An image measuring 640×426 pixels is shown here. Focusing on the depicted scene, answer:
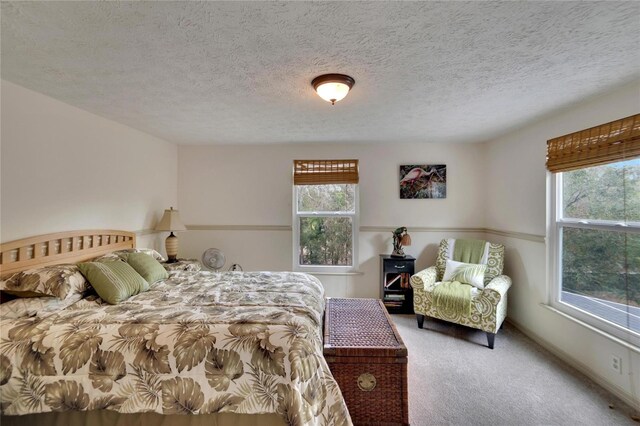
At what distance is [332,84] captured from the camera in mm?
1881

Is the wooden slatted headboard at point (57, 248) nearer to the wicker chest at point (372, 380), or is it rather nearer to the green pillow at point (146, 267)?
the green pillow at point (146, 267)

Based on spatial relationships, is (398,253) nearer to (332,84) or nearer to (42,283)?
(332,84)

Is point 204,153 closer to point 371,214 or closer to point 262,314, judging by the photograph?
point 371,214

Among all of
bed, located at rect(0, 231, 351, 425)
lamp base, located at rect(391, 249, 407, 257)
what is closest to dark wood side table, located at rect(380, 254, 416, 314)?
lamp base, located at rect(391, 249, 407, 257)

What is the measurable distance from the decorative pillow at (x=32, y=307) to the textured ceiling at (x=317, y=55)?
58.9 inches

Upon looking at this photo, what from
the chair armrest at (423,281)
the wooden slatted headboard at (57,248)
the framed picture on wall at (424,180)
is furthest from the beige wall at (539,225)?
the wooden slatted headboard at (57,248)

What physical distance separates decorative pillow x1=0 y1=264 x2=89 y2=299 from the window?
2.57 m

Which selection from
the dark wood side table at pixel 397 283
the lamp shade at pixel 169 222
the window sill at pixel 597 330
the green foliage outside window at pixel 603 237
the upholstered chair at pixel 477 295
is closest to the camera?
the window sill at pixel 597 330

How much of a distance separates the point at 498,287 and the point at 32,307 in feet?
12.3

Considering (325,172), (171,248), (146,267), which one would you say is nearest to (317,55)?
(146,267)

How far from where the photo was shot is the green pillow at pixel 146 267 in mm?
2461

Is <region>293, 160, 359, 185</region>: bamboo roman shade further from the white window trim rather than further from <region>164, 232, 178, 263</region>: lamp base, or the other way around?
the white window trim

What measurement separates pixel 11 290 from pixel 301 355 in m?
1.92

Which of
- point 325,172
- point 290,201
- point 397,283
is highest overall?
point 325,172
